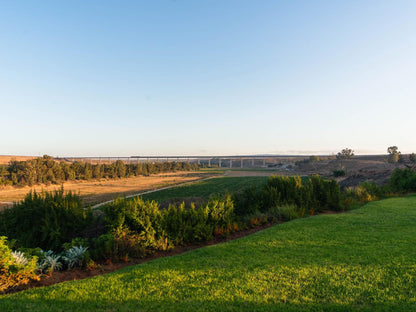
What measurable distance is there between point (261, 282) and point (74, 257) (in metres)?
4.42

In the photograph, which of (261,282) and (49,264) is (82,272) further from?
(261,282)

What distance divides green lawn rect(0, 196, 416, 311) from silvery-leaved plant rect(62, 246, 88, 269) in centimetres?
127

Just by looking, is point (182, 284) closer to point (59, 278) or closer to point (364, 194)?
point (59, 278)

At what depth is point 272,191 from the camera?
11.9 metres

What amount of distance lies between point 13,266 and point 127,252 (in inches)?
95.5

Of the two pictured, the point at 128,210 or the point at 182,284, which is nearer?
the point at 182,284

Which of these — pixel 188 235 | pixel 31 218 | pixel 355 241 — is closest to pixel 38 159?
pixel 31 218

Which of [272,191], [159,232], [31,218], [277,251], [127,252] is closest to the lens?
[277,251]

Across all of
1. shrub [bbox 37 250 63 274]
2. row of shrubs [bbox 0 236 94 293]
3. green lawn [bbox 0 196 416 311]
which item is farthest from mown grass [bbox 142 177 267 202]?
green lawn [bbox 0 196 416 311]

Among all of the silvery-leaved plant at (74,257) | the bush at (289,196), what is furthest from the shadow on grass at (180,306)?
the bush at (289,196)

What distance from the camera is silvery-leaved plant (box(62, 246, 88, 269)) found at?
5641 mm

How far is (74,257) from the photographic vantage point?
5.77m

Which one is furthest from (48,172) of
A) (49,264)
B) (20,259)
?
(20,259)

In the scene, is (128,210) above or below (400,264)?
above
